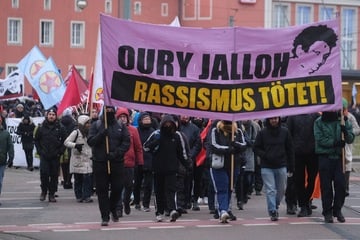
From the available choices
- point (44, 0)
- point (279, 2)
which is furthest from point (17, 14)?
point (279, 2)

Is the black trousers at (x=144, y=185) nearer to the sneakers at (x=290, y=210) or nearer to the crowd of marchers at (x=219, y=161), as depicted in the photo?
the crowd of marchers at (x=219, y=161)

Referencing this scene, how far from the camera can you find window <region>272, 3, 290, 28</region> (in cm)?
9044

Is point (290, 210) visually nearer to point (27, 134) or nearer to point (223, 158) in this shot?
point (223, 158)

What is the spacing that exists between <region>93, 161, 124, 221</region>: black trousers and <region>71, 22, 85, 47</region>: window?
218 ft

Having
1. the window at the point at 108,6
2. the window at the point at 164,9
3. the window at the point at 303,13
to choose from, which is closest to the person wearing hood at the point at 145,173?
the window at the point at 108,6

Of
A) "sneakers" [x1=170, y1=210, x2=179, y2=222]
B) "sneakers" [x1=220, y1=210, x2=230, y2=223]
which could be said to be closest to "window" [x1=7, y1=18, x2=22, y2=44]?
"sneakers" [x1=170, y1=210, x2=179, y2=222]

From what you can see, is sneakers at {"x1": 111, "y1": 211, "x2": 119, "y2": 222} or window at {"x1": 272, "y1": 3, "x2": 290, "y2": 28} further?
window at {"x1": 272, "y1": 3, "x2": 290, "y2": 28}

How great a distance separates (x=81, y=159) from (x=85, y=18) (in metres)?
62.2

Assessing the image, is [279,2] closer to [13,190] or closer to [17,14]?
[17,14]

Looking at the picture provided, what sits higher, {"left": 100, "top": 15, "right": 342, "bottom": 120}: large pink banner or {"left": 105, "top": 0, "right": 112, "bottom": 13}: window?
{"left": 105, "top": 0, "right": 112, "bottom": 13}: window

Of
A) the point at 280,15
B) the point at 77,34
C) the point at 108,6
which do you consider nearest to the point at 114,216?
the point at 77,34

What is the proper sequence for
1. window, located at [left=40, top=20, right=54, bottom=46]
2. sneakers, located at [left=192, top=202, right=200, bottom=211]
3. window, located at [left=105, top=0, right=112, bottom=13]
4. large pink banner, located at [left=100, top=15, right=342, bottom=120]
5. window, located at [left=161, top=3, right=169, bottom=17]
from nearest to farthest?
large pink banner, located at [left=100, top=15, right=342, bottom=120], sneakers, located at [left=192, top=202, right=200, bottom=211], window, located at [left=40, top=20, right=54, bottom=46], window, located at [left=105, top=0, right=112, bottom=13], window, located at [left=161, top=3, right=169, bottom=17]

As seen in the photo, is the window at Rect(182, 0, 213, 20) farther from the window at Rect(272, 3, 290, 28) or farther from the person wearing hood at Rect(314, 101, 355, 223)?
the person wearing hood at Rect(314, 101, 355, 223)

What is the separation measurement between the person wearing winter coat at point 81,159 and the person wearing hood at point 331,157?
5295 mm
